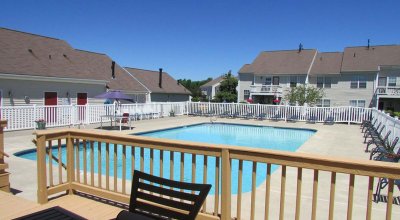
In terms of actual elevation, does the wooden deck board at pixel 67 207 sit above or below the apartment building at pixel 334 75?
below

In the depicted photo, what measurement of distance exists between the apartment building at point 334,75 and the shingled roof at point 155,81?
27.0 ft

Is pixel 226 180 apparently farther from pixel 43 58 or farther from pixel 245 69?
pixel 245 69

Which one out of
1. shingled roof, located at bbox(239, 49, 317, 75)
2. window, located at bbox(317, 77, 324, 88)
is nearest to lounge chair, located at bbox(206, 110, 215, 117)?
shingled roof, located at bbox(239, 49, 317, 75)

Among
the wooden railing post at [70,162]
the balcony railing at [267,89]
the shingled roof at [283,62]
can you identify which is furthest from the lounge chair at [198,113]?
the wooden railing post at [70,162]

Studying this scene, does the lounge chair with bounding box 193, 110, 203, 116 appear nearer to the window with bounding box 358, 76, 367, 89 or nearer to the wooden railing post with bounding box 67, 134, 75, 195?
the window with bounding box 358, 76, 367, 89

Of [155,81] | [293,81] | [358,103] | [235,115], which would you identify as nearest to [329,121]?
[235,115]

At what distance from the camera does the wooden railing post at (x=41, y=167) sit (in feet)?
13.2

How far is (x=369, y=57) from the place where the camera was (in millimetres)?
31094

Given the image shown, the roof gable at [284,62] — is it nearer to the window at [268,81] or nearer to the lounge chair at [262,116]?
the window at [268,81]

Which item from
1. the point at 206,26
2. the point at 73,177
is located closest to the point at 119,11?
the point at 206,26

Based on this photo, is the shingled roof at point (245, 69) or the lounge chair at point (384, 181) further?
the shingled roof at point (245, 69)

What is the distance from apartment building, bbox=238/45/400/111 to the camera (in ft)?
96.7

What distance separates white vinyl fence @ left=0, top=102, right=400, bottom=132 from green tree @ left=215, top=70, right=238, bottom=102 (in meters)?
15.7

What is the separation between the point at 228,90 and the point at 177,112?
18.0m
